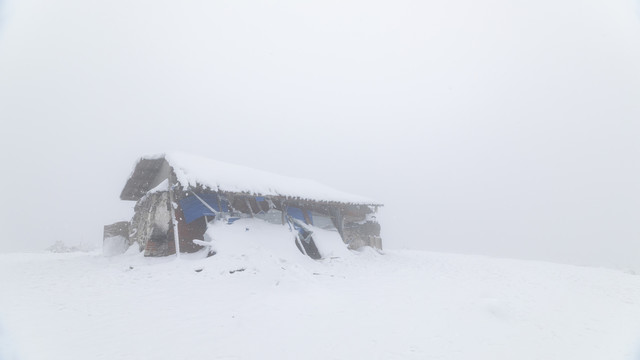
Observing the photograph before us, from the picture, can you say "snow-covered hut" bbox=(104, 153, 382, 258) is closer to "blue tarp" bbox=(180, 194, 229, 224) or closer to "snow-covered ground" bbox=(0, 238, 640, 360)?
"blue tarp" bbox=(180, 194, 229, 224)

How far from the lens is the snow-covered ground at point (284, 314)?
502 cm

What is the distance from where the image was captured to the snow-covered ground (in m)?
5.02

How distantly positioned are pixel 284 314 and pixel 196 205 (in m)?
6.30

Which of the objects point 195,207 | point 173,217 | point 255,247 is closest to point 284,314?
point 255,247

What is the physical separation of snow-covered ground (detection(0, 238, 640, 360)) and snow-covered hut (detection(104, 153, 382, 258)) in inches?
49.8

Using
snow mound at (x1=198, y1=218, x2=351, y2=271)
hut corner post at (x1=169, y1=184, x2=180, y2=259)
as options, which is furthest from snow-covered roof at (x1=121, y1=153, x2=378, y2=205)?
snow mound at (x1=198, y1=218, x2=351, y2=271)

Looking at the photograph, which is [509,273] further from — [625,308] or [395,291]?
[395,291]

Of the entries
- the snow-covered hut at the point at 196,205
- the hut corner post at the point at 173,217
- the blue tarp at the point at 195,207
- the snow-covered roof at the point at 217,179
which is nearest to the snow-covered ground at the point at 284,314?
the hut corner post at the point at 173,217

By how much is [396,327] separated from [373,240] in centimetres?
1209

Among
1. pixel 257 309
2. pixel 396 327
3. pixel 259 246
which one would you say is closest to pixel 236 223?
pixel 259 246

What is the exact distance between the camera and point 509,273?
41.3ft

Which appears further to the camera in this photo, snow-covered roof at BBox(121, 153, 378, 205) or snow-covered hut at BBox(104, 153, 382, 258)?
snow-covered hut at BBox(104, 153, 382, 258)

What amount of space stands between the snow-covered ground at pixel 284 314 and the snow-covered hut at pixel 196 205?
1.26 meters

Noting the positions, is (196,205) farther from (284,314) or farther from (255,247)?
(284,314)
